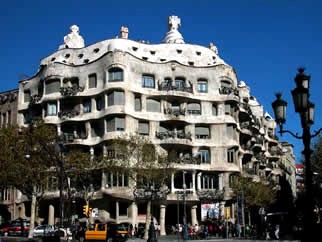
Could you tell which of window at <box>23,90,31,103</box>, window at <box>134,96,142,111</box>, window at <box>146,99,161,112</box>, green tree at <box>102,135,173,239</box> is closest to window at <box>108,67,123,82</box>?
window at <box>134,96,142,111</box>

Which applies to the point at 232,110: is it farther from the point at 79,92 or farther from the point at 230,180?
the point at 79,92

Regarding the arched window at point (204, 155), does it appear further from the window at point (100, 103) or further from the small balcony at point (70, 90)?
the small balcony at point (70, 90)

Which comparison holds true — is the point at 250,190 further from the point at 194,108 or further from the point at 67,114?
the point at 67,114

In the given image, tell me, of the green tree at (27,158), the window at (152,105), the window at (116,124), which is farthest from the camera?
the window at (152,105)

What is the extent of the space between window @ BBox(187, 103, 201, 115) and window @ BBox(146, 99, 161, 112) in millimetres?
3886

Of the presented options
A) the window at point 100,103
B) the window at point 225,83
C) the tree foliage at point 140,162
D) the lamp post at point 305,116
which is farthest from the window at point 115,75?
the lamp post at point 305,116

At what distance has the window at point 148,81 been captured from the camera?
2494 inches

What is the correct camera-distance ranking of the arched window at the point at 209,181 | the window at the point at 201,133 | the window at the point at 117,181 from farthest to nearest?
the window at the point at 201,133 → the arched window at the point at 209,181 → the window at the point at 117,181

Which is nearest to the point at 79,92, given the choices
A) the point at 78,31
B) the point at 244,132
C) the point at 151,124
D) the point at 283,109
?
the point at 151,124

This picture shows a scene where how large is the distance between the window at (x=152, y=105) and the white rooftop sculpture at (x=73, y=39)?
17637 mm

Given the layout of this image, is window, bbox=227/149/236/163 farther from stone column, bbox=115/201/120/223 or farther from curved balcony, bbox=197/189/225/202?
stone column, bbox=115/201/120/223

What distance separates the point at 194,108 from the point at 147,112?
20.6 feet

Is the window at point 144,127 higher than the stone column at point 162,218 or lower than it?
higher

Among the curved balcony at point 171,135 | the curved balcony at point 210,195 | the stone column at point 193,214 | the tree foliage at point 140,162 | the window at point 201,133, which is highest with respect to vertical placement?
the window at point 201,133
